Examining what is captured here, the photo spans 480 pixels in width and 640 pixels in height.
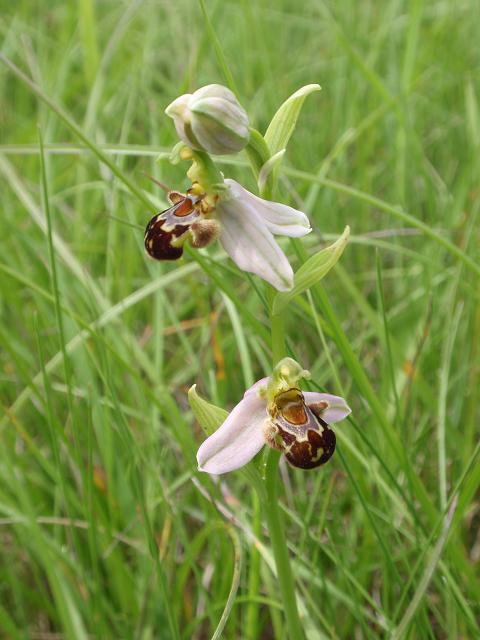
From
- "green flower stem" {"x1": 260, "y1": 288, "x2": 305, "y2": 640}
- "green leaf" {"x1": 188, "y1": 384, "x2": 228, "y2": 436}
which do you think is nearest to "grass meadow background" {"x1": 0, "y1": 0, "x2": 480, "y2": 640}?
"green flower stem" {"x1": 260, "y1": 288, "x2": 305, "y2": 640}

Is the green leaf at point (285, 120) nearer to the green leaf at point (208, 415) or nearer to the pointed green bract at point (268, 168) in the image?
the pointed green bract at point (268, 168)

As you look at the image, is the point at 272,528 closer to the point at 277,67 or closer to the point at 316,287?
the point at 316,287

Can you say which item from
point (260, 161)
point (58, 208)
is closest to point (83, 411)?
point (58, 208)

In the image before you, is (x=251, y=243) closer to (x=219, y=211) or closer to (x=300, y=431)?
(x=219, y=211)

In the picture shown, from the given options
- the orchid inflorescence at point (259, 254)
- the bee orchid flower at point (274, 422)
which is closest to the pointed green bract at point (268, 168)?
the orchid inflorescence at point (259, 254)

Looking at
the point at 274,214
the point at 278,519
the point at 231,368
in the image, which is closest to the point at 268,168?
the point at 274,214

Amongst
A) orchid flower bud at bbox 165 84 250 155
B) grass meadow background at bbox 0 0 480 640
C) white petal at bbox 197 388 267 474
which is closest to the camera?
orchid flower bud at bbox 165 84 250 155

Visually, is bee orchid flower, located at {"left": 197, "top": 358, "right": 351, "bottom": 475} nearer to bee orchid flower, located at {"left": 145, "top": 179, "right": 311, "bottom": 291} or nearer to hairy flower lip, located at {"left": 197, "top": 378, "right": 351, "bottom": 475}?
hairy flower lip, located at {"left": 197, "top": 378, "right": 351, "bottom": 475}
